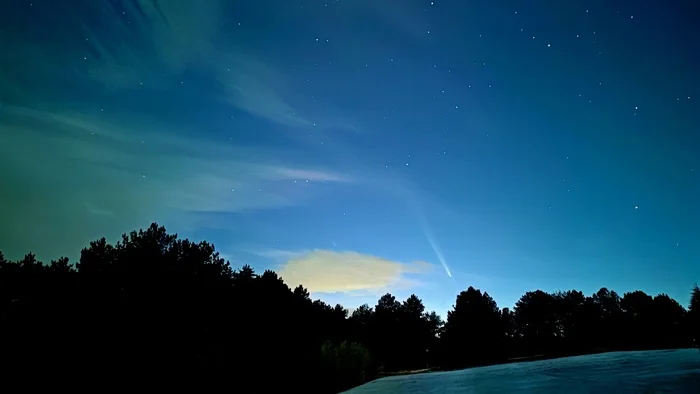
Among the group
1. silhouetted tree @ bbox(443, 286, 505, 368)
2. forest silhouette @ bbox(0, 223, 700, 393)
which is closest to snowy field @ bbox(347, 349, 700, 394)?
forest silhouette @ bbox(0, 223, 700, 393)

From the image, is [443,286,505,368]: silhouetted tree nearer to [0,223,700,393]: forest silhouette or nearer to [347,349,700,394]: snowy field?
[0,223,700,393]: forest silhouette

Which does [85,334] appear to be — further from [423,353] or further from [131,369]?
[423,353]

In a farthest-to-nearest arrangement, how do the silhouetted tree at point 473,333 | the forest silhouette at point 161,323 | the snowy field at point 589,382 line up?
the silhouetted tree at point 473,333 < the forest silhouette at point 161,323 < the snowy field at point 589,382

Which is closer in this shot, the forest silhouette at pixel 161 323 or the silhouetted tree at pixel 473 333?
the forest silhouette at pixel 161 323

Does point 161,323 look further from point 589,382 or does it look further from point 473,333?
point 473,333

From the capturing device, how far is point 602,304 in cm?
12369

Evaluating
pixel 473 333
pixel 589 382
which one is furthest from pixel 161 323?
pixel 473 333

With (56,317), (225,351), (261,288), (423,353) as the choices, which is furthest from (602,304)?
(56,317)

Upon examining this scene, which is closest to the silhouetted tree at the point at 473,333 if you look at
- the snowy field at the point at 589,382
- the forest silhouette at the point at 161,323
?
the forest silhouette at the point at 161,323

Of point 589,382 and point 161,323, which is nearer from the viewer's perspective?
point 589,382

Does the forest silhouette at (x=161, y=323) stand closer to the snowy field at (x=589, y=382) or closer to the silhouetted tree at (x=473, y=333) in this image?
the snowy field at (x=589, y=382)

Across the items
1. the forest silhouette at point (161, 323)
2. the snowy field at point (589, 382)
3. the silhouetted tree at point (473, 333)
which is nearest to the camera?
the snowy field at point (589, 382)

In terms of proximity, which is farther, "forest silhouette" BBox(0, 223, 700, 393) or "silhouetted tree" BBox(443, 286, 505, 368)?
"silhouetted tree" BBox(443, 286, 505, 368)

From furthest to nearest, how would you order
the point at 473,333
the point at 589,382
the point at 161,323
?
the point at 473,333
the point at 161,323
the point at 589,382
